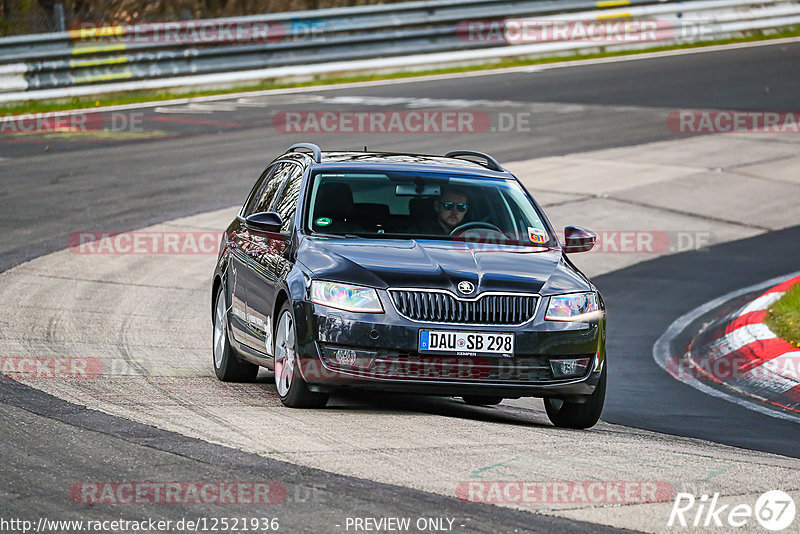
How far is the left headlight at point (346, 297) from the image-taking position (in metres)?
7.94

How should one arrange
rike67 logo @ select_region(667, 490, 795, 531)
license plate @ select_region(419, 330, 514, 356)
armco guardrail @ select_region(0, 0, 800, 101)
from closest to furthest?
rike67 logo @ select_region(667, 490, 795, 531), license plate @ select_region(419, 330, 514, 356), armco guardrail @ select_region(0, 0, 800, 101)

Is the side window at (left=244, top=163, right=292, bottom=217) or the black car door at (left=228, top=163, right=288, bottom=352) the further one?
the side window at (left=244, top=163, right=292, bottom=217)

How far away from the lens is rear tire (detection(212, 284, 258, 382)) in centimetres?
984

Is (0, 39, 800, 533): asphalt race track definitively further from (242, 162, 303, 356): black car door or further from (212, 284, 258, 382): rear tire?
(242, 162, 303, 356): black car door

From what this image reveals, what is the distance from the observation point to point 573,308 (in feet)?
26.9

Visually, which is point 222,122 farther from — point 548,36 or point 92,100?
point 548,36

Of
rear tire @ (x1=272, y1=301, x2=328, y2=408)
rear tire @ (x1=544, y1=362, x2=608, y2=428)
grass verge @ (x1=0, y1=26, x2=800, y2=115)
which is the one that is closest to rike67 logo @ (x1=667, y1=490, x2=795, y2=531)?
rear tire @ (x1=544, y1=362, x2=608, y2=428)

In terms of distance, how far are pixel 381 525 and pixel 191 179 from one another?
14.3 meters

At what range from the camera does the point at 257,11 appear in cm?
3475

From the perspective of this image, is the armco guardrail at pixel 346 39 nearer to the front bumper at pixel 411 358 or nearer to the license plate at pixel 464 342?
the front bumper at pixel 411 358

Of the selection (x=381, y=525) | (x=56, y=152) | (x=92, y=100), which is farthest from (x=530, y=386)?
(x=92, y=100)

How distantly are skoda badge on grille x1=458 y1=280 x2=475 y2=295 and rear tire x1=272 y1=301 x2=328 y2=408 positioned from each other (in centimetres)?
105

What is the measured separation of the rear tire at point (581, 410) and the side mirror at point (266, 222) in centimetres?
217

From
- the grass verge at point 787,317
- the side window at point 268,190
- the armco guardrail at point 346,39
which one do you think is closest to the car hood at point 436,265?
the side window at point 268,190
